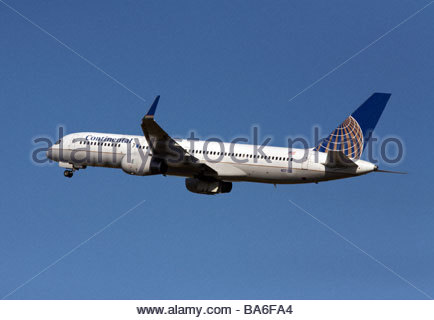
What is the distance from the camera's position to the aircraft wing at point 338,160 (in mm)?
56309

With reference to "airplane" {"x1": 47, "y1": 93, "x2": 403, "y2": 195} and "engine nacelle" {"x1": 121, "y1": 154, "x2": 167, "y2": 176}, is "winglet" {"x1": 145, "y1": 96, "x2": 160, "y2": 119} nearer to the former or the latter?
"airplane" {"x1": 47, "y1": 93, "x2": 403, "y2": 195}

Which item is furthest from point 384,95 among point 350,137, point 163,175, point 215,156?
point 163,175

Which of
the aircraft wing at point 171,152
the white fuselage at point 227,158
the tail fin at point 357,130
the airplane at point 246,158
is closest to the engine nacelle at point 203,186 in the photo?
the airplane at point 246,158

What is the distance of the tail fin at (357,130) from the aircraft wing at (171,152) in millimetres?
8476

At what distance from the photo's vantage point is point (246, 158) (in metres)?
60.6

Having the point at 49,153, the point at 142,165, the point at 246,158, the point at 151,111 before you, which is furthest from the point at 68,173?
the point at 246,158

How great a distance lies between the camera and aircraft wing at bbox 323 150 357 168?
56309 millimetres

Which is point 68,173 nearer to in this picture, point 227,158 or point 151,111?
point 151,111

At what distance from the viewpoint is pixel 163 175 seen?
62.0 m

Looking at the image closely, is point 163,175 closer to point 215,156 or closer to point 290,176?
point 215,156

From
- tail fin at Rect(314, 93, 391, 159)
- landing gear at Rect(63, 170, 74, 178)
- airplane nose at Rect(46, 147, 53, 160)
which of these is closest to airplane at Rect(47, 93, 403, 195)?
tail fin at Rect(314, 93, 391, 159)

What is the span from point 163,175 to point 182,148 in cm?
313

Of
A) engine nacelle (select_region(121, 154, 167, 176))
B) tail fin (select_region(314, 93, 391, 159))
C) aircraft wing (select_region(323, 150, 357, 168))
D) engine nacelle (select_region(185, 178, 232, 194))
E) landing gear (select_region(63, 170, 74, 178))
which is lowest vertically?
engine nacelle (select_region(185, 178, 232, 194))

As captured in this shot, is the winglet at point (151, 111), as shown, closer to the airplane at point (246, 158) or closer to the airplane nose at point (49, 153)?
the airplane at point (246, 158)
